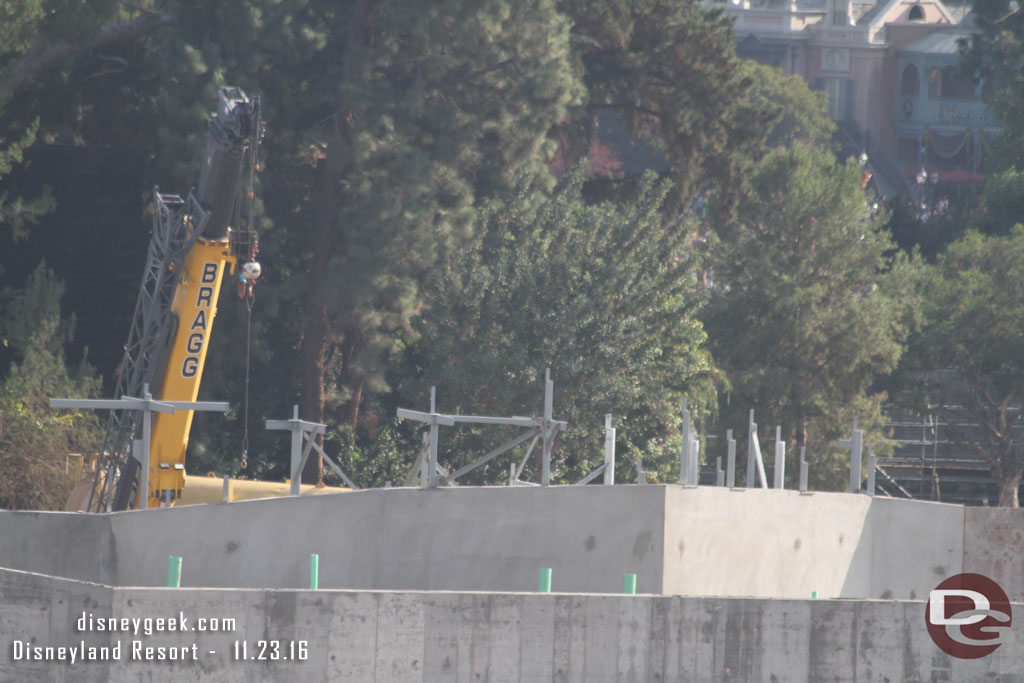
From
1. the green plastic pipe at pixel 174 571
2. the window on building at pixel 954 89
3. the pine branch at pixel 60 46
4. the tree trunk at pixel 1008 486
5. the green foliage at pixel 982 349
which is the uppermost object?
the window on building at pixel 954 89

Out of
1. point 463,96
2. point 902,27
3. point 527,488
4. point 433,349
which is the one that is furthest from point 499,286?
point 902,27

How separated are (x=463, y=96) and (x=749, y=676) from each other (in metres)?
21.7

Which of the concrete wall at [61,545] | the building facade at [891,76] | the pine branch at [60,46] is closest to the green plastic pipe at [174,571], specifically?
the concrete wall at [61,545]

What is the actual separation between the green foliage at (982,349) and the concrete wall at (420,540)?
21.8 meters

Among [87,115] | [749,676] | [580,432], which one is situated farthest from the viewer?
[87,115]

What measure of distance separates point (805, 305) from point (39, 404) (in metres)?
18.7

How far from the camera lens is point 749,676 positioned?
50.1 feet

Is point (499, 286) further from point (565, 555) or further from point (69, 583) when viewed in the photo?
point (69, 583)

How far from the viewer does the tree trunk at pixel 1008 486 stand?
39.6m

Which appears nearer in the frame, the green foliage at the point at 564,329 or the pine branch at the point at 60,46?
the green foliage at the point at 564,329

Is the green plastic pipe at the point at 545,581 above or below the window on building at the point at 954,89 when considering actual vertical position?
below

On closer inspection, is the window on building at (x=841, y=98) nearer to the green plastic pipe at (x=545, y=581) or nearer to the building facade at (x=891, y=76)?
the building facade at (x=891, y=76)

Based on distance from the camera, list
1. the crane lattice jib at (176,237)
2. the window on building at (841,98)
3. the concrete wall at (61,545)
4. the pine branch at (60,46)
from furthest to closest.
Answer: the window on building at (841,98) < the pine branch at (60,46) < the crane lattice jib at (176,237) < the concrete wall at (61,545)

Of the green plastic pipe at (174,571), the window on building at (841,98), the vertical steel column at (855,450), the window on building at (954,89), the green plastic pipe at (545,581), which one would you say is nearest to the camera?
the green plastic pipe at (174,571)
